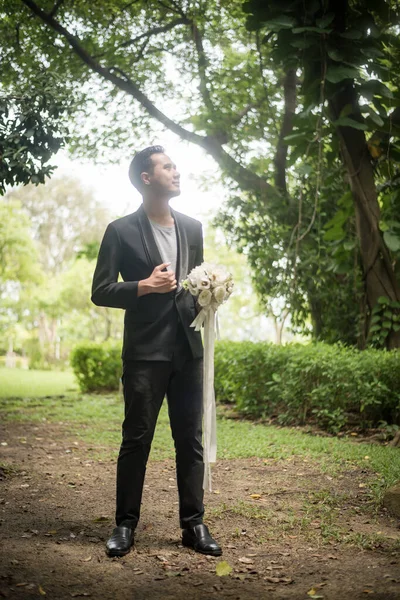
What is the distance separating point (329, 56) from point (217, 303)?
147 inches

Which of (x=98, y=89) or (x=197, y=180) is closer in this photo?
(x=98, y=89)

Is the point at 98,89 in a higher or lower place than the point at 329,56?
higher

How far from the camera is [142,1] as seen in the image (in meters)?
11.4

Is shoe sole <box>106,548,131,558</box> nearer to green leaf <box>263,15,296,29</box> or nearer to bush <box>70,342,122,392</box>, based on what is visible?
green leaf <box>263,15,296,29</box>

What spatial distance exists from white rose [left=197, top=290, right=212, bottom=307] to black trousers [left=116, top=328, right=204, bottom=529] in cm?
21

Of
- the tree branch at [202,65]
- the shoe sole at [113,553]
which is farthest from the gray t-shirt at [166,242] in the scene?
the tree branch at [202,65]

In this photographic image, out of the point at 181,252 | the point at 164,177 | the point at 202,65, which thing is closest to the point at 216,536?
the point at 181,252

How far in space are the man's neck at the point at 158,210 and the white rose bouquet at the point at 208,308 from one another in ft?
1.25

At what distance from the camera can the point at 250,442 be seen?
7.09m

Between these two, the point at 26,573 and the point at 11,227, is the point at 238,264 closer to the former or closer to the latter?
the point at 11,227

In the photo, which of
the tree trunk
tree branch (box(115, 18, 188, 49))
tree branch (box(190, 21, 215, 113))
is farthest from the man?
tree branch (box(115, 18, 188, 49))

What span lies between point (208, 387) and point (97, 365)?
11236mm

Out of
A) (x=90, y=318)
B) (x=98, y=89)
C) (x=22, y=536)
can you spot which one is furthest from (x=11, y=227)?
(x=22, y=536)

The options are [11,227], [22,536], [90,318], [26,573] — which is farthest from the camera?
[90,318]
